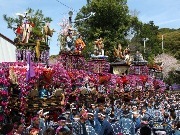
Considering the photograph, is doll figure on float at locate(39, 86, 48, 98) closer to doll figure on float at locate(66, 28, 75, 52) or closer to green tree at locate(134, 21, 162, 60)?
doll figure on float at locate(66, 28, 75, 52)

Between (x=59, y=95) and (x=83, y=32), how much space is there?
35.9 meters

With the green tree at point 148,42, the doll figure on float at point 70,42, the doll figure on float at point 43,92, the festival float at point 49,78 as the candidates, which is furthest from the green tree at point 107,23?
the doll figure on float at point 43,92

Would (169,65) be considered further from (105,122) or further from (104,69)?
(105,122)

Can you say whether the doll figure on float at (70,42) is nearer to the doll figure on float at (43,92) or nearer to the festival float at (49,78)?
the festival float at (49,78)

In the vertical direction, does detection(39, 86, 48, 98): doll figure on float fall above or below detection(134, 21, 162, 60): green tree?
below

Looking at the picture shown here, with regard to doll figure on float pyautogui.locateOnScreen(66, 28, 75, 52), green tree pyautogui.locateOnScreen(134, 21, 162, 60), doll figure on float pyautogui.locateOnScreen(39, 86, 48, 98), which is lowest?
doll figure on float pyautogui.locateOnScreen(39, 86, 48, 98)

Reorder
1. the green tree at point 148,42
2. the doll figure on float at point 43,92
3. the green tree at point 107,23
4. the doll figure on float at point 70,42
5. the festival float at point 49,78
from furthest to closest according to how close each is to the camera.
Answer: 1. the green tree at point 148,42
2. the green tree at point 107,23
3. the doll figure on float at point 70,42
4. the doll figure on float at point 43,92
5. the festival float at point 49,78

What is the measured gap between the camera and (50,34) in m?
21.1

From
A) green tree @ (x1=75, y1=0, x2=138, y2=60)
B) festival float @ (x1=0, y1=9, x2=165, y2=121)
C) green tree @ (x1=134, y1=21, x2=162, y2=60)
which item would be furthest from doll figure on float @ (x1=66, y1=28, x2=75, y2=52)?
green tree @ (x1=134, y1=21, x2=162, y2=60)

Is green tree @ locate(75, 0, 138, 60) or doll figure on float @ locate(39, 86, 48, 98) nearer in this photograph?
doll figure on float @ locate(39, 86, 48, 98)

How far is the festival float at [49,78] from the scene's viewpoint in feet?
46.6

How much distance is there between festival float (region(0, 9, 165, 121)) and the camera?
14.2 m

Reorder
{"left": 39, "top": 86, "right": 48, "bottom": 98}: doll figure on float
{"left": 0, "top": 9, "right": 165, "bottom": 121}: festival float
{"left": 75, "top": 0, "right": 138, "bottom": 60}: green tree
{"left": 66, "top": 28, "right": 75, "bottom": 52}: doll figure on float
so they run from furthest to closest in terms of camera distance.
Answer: {"left": 75, "top": 0, "right": 138, "bottom": 60}: green tree → {"left": 66, "top": 28, "right": 75, "bottom": 52}: doll figure on float → {"left": 39, "top": 86, "right": 48, "bottom": 98}: doll figure on float → {"left": 0, "top": 9, "right": 165, "bottom": 121}: festival float

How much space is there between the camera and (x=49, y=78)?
16328mm
